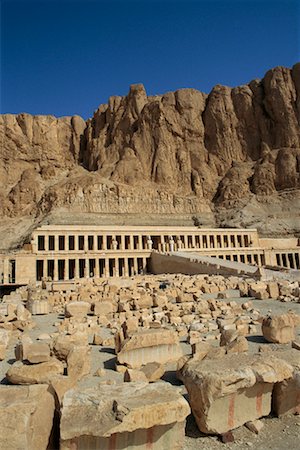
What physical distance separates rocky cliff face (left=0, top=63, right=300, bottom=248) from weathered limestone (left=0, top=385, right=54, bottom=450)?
6554 centimetres

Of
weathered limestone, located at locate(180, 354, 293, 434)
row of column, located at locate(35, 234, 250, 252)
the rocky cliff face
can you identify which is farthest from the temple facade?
weathered limestone, located at locate(180, 354, 293, 434)

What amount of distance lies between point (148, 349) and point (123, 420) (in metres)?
3.63

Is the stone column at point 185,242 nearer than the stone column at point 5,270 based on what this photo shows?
No

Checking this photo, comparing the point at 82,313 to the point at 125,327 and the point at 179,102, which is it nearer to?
the point at 125,327

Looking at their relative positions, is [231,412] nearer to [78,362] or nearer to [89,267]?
[78,362]

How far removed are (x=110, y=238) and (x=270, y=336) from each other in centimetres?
4549

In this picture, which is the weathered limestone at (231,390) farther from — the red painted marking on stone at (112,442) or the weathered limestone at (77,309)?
the weathered limestone at (77,309)

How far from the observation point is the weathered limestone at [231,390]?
15.1 feet

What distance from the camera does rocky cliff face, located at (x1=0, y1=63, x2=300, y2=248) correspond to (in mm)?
73500

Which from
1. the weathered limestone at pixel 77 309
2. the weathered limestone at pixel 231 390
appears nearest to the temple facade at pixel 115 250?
the weathered limestone at pixel 77 309

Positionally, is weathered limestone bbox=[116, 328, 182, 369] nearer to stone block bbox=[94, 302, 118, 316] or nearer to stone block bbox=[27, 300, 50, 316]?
stone block bbox=[94, 302, 118, 316]

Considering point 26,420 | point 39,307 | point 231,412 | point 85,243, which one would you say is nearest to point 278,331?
point 231,412

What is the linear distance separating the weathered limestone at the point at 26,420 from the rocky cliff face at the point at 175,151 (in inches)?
2580

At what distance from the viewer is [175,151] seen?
279 feet
